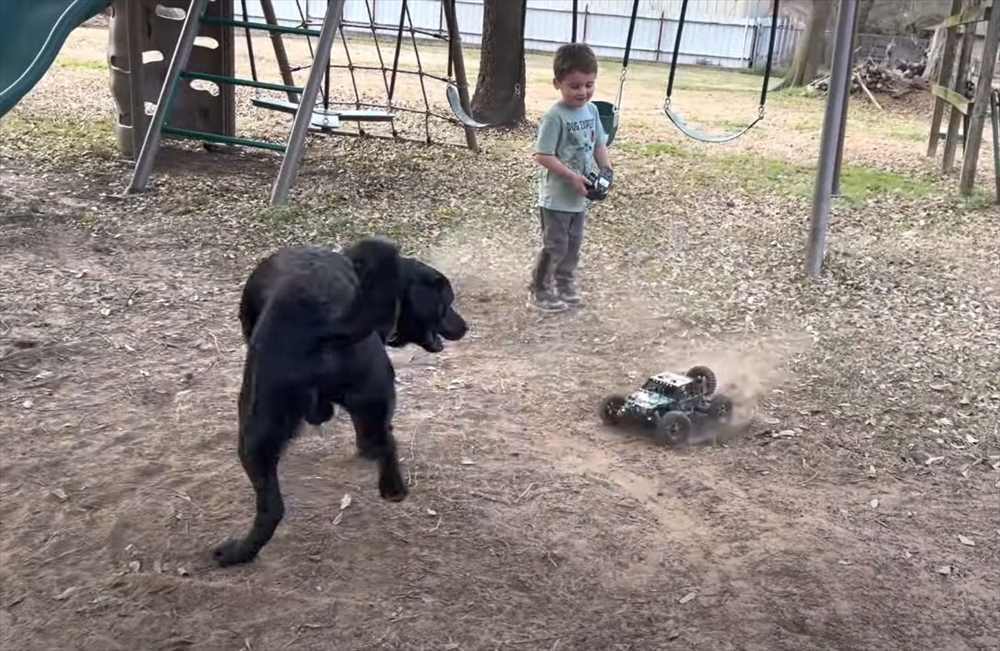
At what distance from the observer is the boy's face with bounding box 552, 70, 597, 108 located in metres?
5.09

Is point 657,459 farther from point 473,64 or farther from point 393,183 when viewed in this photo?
point 473,64

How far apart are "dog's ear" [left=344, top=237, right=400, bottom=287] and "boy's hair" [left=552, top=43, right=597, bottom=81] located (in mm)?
2803

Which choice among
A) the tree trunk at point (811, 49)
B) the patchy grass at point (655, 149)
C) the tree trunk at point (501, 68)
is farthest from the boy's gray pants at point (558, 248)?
the tree trunk at point (811, 49)

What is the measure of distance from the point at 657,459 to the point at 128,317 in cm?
285

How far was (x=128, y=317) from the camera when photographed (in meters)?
4.99

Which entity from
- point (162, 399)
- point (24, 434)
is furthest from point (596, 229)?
point (24, 434)

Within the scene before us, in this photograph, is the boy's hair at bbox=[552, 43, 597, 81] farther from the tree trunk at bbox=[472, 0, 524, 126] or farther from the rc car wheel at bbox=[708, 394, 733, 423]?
the tree trunk at bbox=[472, 0, 524, 126]

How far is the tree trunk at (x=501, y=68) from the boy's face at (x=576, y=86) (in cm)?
634

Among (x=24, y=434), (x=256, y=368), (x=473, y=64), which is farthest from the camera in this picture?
(x=473, y=64)

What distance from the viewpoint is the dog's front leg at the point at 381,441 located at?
277 cm

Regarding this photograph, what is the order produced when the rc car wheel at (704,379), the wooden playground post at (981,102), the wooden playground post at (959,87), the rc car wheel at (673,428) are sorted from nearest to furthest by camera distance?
the rc car wheel at (673,428) → the rc car wheel at (704,379) → the wooden playground post at (981,102) → the wooden playground post at (959,87)

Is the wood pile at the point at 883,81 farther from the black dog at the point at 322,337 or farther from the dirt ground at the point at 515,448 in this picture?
the black dog at the point at 322,337

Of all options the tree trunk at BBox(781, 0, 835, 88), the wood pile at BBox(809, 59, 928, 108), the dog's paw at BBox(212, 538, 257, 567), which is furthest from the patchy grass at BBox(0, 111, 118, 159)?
the tree trunk at BBox(781, 0, 835, 88)

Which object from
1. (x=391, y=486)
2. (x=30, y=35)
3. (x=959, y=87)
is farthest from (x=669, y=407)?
(x=959, y=87)
